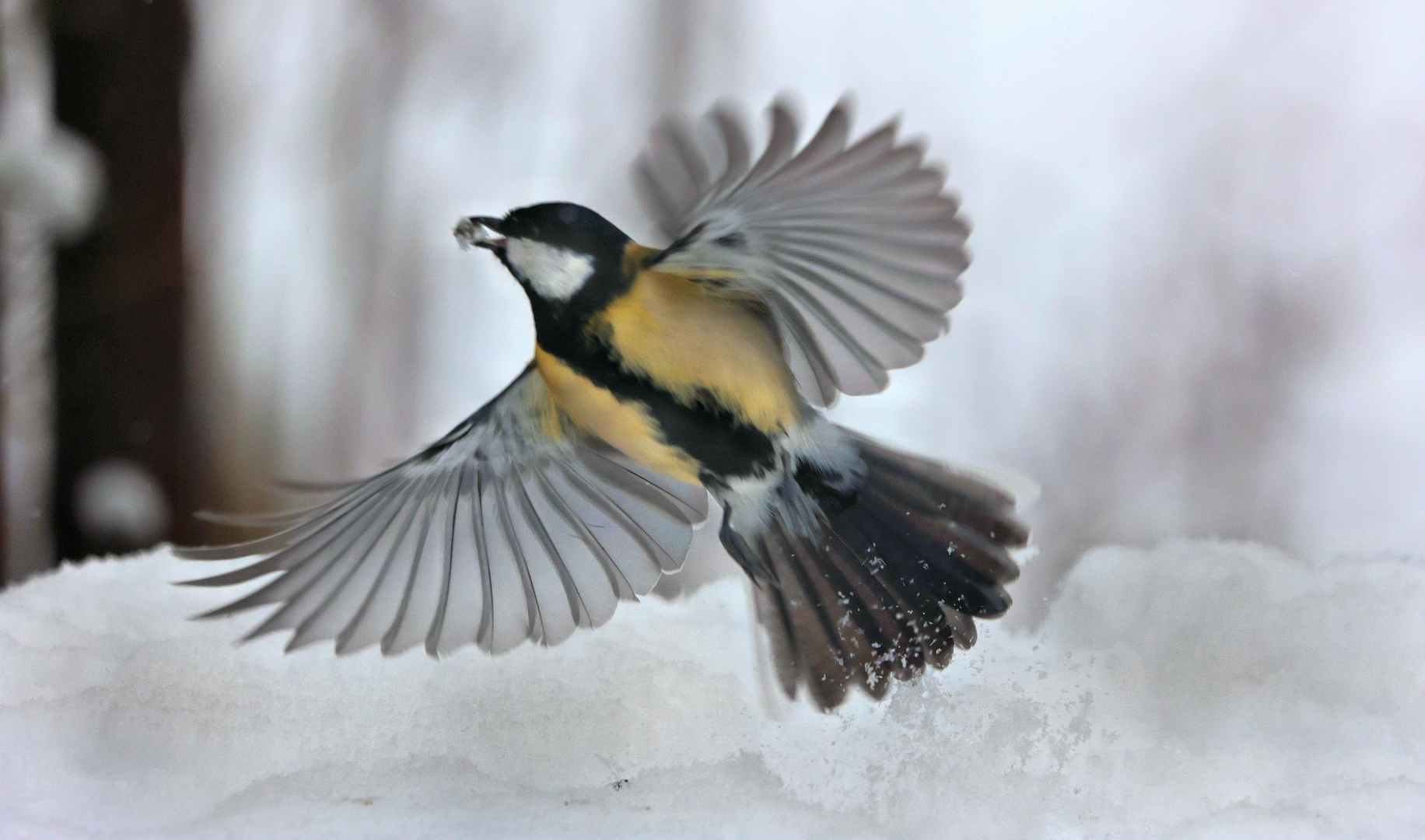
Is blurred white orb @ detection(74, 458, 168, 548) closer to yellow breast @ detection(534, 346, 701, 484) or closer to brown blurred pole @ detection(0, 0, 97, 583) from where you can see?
brown blurred pole @ detection(0, 0, 97, 583)

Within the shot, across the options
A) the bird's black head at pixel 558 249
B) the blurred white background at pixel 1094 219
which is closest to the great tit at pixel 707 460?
the bird's black head at pixel 558 249

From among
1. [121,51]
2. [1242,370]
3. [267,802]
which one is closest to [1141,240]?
[1242,370]

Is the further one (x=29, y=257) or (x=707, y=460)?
(x=29, y=257)

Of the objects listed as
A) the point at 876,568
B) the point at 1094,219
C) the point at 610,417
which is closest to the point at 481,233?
the point at 610,417

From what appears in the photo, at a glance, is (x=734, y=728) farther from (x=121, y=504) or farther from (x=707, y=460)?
(x=121, y=504)

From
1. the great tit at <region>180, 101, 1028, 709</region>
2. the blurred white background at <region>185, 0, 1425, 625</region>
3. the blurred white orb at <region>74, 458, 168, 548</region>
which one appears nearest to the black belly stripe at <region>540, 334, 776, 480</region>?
the great tit at <region>180, 101, 1028, 709</region>

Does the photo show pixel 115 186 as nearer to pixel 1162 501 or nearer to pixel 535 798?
pixel 535 798
